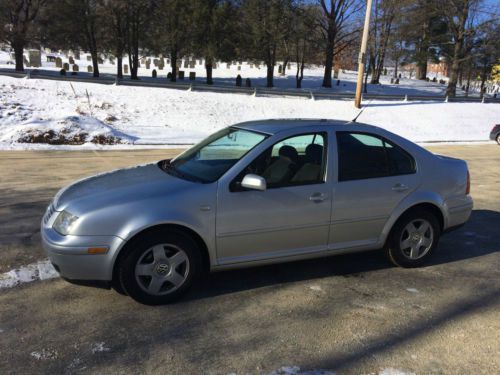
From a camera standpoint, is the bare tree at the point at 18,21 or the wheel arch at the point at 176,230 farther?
the bare tree at the point at 18,21

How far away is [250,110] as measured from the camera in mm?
22625

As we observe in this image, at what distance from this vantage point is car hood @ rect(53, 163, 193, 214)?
12.1 feet

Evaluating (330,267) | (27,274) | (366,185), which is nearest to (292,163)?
(366,185)

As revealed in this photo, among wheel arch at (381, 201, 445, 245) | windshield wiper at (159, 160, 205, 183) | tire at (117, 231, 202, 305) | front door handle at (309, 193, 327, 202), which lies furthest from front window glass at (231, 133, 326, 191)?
wheel arch at (381, 201, 445, 245)

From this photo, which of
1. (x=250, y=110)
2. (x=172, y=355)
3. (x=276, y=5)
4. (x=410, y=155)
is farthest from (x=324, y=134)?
(x=276, y=5)

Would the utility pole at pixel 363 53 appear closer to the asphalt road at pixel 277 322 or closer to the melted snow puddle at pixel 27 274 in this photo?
the asphalt road at pixel 277 322

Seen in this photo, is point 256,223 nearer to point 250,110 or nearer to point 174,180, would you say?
point 174,180

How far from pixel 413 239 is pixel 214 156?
2229mm

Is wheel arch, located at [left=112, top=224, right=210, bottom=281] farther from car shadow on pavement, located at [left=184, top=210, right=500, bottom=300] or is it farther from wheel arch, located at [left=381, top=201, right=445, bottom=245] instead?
wheel arch, located at [left=381, top=201, right=445, bottom=245]

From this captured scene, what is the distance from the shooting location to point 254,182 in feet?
12.6

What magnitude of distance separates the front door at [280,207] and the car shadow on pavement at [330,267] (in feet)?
1.29

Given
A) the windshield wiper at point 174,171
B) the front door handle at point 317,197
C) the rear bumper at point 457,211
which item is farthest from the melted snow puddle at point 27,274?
the rear bumper at point 457,211

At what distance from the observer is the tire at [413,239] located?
4.73 m

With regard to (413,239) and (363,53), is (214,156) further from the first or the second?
(363,53)
